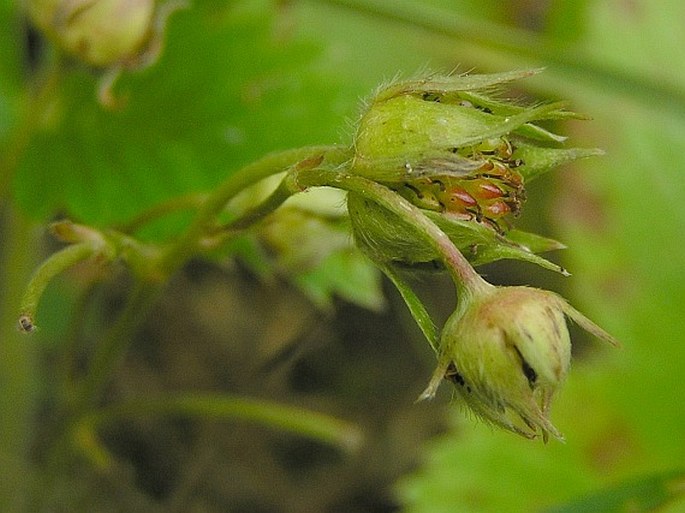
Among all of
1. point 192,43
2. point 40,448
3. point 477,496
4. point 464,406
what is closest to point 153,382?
point 40,448

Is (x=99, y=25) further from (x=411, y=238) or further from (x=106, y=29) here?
(x=411, y=238)

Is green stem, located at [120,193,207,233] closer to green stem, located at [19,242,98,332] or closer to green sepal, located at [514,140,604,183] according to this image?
green stem, located at [19,242,98,332]

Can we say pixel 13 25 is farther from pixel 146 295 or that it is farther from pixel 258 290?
pixel 258 290

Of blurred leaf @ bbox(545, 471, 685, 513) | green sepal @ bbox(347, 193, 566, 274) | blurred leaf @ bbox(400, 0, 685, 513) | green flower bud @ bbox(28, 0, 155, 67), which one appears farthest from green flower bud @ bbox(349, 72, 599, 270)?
blurred leaf @ bbox(400, 0, 685, 513)

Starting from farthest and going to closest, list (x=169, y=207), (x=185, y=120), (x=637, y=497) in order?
(x=185, y=120), (x=637, y=497), (x=169, y=207)

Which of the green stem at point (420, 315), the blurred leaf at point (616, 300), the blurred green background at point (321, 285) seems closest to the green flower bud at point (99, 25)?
the blurred green background at point (321, 285)

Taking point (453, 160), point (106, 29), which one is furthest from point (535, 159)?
point (106, 29)
